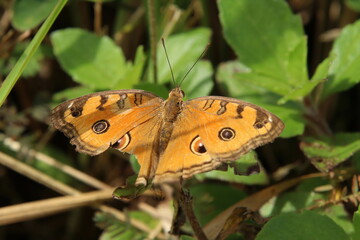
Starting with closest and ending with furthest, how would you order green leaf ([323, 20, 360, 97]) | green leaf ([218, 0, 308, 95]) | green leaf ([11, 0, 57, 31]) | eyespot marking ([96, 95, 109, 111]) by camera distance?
eyespot marking ([96, 95, 109, 111]), green leaf ([323, 20, 360, 97]), green leaf ([218, 0, 308, 95]), green leaf ([11, 0, 57, 31])

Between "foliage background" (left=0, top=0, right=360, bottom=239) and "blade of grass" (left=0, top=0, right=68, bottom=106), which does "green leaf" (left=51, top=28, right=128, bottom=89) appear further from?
"blade of grass" (left=0, top=0, right=68, bottom=106)

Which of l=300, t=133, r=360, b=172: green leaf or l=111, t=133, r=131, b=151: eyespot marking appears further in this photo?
l=300, t=133, r=360, b=172: green leaf

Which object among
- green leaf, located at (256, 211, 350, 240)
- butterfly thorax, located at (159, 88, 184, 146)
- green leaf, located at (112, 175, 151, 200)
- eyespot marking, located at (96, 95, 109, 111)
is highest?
eyespot marking, located at (96, 95, 109, 111)

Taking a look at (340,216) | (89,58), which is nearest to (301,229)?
(340,216)

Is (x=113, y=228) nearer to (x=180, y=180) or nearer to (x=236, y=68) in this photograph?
(x=180, y=180)

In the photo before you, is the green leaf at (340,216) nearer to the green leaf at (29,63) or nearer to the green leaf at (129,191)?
the green leaf at (129,191)

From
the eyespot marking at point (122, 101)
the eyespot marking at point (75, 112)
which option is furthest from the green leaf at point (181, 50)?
the eyespot marking at point (75, 112)

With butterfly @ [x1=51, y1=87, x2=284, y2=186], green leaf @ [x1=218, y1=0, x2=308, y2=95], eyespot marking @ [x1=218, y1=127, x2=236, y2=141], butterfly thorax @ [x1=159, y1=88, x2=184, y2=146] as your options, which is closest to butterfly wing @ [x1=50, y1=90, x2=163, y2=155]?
butterfly @ [x1=51, y1=87, x2=284, y2=186]
